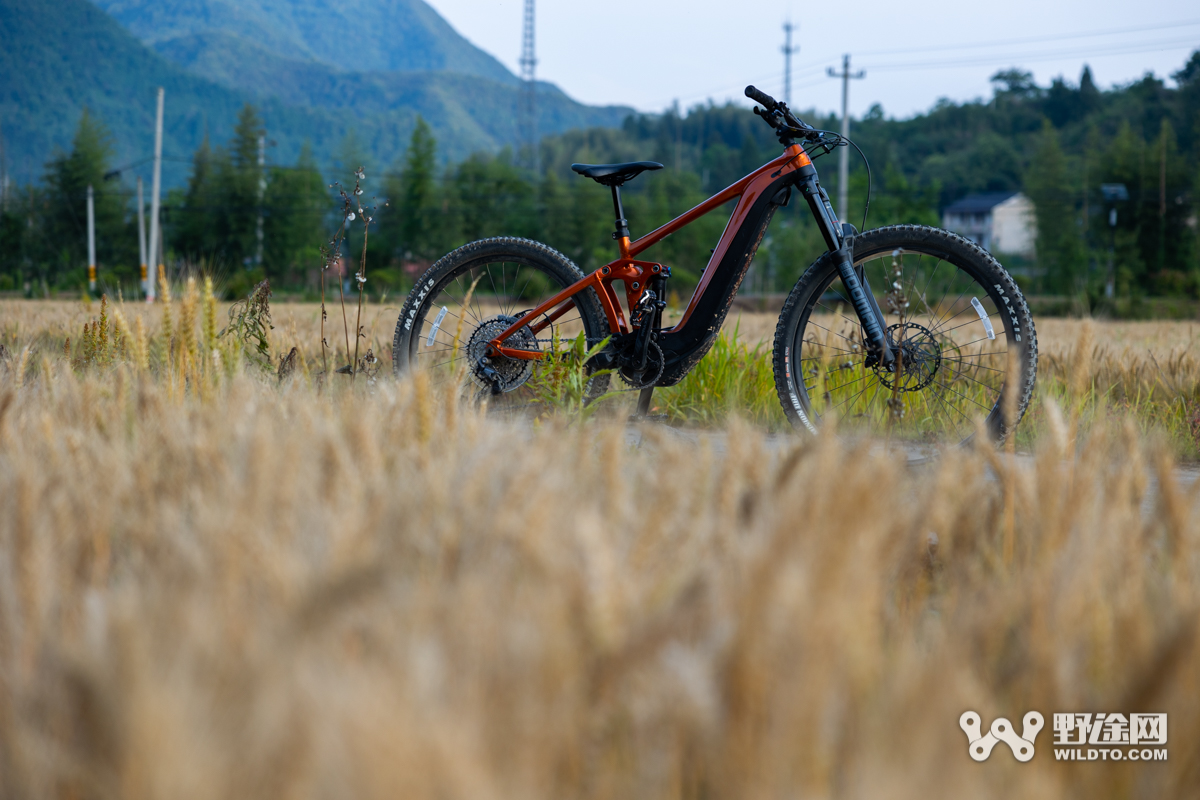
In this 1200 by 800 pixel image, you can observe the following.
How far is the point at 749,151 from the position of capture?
11456cm

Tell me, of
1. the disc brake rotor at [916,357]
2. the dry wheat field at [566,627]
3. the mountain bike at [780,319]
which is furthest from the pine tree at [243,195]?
the dry wheat field at [566,627]

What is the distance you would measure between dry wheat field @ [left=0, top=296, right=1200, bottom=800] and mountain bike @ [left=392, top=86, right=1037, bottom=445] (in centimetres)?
152

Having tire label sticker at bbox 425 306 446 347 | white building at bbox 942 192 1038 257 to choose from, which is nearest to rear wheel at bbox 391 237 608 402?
tire label sticker at bbox 425 306 446 347

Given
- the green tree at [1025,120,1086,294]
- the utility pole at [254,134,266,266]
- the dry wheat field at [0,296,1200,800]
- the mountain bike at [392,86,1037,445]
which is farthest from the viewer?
the utility pole at [254,134,266,266]

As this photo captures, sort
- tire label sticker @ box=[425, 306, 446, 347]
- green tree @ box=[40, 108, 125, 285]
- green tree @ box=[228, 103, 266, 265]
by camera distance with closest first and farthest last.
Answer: tire label sticker @ box=[425, 306, 446, 347]
green tree @ box=[40, 108, 125, 285]
green tree @ box=[228, 103, 266, 265]

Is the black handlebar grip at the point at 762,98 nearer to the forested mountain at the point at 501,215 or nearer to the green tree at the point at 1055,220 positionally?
the forested mountain at the point at 501,215

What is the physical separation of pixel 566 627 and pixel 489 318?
126 inches

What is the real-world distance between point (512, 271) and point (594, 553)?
3.47 metres

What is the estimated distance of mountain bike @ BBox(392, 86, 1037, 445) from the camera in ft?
10.0

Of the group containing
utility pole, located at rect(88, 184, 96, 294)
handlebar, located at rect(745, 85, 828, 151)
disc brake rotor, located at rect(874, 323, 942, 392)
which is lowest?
disc brake rotor, located at rect(874, 323, 942, 392)

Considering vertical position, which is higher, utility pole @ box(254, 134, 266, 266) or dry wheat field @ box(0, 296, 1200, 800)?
utility pole @ box(254, 134, 266, 266)

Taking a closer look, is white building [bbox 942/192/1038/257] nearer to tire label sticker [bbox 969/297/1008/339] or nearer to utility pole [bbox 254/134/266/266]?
utility pole [bbox 254/134/266/266]

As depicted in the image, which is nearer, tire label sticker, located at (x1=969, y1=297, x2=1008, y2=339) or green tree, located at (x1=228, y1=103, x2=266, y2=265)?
tire label sticker, located at (x1=969, y1=297, x2=1008, y2=339)

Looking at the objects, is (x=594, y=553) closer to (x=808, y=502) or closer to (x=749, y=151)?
(x=808, y=502)
